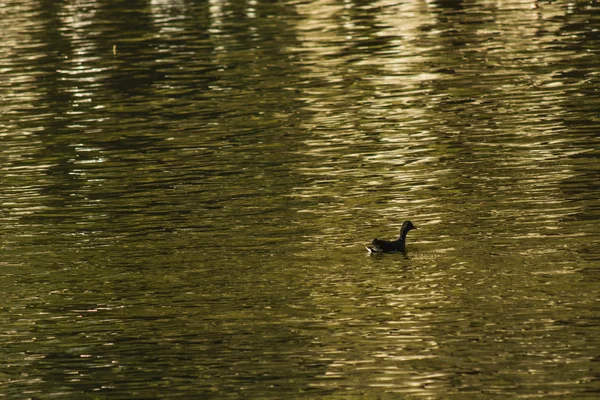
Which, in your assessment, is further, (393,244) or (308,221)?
(308,221)

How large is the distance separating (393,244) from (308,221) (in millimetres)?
4002

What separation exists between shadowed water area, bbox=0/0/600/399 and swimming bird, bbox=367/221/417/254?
192mm

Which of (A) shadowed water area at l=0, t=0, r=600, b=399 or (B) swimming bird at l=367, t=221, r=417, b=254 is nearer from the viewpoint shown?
(A) shadowed water area at l=0, t=0, r=600, b=399

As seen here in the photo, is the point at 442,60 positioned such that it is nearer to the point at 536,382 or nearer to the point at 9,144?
the point at 9,144

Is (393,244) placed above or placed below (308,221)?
above

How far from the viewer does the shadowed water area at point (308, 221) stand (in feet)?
71.4

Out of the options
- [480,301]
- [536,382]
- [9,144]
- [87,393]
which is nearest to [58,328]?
[87,393]

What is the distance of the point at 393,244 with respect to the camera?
26.9 m

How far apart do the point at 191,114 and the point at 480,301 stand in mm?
24569

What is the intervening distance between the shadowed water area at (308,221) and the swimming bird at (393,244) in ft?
0.63

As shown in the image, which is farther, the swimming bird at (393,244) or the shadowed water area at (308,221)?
the swimming bird at (393,244)

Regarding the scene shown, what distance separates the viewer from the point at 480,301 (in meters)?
23.7

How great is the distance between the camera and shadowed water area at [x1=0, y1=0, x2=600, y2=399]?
2175cm

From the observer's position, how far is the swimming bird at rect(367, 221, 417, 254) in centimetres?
2658
